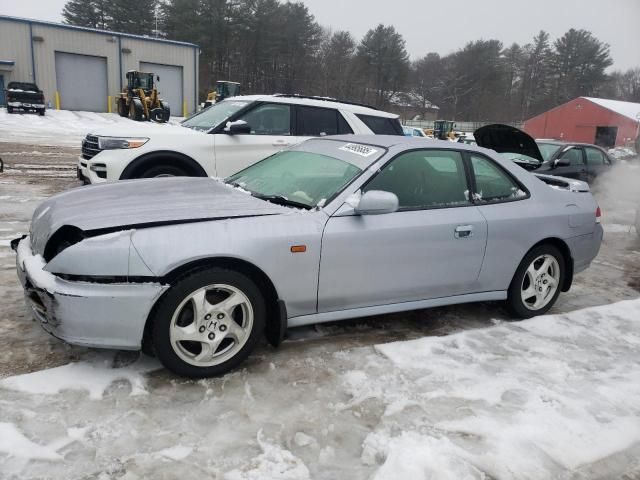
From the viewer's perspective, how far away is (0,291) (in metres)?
4.04

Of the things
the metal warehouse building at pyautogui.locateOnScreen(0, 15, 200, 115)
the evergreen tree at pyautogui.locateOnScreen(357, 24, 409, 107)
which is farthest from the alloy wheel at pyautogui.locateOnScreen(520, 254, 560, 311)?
the evergreen tree at pyautogui.locateOnScreen(357, 24, 409, 107)

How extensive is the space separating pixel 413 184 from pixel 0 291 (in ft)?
11.0

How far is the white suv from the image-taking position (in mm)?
5992

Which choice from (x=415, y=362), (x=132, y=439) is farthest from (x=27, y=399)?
(x=415, y=362)

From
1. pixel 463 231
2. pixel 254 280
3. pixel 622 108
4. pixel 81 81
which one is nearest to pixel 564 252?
pixel 463 231

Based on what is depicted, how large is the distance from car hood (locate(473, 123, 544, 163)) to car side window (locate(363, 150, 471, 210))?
3.97m

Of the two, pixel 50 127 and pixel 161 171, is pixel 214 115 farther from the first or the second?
pixel 50 127

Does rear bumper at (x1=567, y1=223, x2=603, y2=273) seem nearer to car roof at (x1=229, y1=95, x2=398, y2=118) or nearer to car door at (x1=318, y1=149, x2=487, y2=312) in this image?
car door at (x1=318, y1=149, x2=487, y2=312)

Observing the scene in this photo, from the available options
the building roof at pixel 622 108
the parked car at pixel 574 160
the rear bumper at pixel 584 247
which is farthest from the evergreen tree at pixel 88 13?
the rear bumper at pixel 584 247

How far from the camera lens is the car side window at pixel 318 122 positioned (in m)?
7.05

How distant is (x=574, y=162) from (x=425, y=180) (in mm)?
8468

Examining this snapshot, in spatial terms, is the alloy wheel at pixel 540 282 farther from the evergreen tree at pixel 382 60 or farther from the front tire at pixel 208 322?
the evergreen tree at pixel 382 60

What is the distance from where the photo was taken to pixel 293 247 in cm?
305

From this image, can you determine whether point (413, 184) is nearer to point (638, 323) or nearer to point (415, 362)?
point (415, 362)
